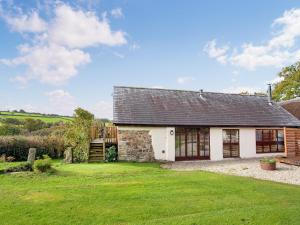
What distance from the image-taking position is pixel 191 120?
18.6 meters

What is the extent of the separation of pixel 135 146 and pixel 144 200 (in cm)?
961

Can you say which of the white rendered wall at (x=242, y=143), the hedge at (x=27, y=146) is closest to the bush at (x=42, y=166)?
the hedge at (x=27, y=146)

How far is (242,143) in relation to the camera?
19.6 metres

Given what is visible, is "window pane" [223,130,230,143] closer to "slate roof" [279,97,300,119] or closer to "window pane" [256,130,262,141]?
"window pane" [256,130,262,141]

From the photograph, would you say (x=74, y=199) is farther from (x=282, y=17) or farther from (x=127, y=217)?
(x=282, y=17)

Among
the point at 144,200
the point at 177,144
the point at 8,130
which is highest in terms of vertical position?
the point at 8,130

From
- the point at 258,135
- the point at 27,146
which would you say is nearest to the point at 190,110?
the point at 258,135

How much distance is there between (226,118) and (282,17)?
289 inches

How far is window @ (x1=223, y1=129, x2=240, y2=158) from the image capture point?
19328 millimetres

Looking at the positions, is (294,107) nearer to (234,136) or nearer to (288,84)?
(234,136)

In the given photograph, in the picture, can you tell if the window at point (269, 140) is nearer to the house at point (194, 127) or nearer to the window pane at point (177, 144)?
the house at point (194, 127)

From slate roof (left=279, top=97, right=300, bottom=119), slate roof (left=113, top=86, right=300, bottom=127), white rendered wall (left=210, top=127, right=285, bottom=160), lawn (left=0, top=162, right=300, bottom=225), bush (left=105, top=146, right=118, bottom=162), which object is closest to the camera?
lawn (left=0, top=162, right=300, bottom=225)

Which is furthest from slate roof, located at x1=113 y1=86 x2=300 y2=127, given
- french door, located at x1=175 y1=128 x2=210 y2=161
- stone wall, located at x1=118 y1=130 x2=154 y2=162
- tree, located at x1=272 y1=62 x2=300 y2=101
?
tree, located at x1=272 y1=62 x2=300 y2=101

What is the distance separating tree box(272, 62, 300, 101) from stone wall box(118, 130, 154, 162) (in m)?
26.8
